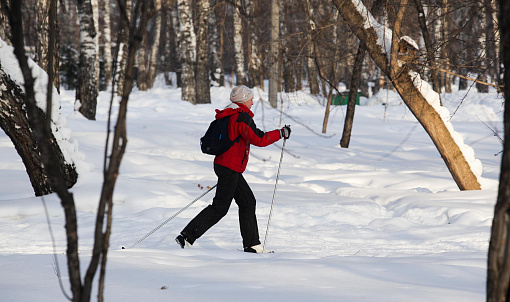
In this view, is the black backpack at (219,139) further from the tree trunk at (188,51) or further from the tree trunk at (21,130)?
the tree trunk at (188,51)

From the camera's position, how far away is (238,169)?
15.1 feet

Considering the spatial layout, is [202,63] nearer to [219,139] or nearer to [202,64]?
[202,64]

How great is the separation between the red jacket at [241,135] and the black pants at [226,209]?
0.25 feet

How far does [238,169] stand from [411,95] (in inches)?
117

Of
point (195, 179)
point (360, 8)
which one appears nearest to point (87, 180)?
point (195, 179)

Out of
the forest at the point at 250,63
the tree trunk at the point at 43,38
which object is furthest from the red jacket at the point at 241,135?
the tree trunk at the point at 43,38

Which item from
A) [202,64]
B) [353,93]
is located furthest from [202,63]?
[353,93]

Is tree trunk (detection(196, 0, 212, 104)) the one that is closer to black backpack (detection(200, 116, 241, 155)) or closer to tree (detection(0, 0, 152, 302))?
black backpack (detection(200, 116, 241, 155))

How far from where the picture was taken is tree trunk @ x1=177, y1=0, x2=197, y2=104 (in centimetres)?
1895

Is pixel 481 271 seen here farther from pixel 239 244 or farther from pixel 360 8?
pixel 360 8

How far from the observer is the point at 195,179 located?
8.26 m

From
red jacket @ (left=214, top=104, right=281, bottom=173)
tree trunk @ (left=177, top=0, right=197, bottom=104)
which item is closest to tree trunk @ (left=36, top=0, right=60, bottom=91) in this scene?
red jacket @ (left=214, top=104, right=281, bottom=173)

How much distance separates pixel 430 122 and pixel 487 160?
15.5 ft

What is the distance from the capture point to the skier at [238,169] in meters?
4.49
